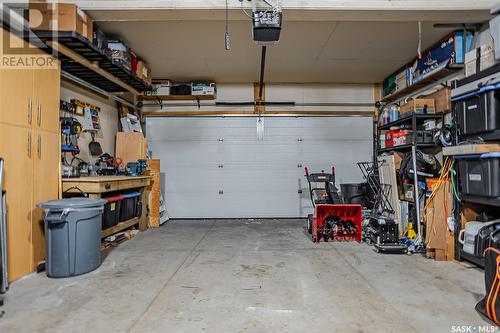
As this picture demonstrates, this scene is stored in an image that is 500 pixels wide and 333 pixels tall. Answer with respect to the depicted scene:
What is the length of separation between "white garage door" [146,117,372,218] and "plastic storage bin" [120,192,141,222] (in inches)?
63.5

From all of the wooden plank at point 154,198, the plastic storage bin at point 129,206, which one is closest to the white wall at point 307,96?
the wooden plank at point 154,198

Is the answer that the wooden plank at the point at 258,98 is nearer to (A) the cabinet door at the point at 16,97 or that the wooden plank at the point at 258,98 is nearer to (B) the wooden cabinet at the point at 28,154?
(B) the wooden cabinet at the point at 28,154

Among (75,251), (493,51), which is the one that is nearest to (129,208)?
(75,251)

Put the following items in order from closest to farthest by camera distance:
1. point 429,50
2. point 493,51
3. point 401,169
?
point 493,51
point 401,169
point 429,50

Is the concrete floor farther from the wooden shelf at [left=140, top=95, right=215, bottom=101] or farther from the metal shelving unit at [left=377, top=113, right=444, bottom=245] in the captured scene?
the wooden shelf at [left=140, top=95, right=215, bottom=101]

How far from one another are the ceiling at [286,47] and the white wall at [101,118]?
1.03 meters

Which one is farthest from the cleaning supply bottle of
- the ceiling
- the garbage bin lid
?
the garbage bin lid

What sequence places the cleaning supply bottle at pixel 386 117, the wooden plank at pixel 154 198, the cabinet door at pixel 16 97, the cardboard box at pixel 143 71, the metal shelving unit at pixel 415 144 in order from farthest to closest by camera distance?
the wooden plank at pixel 154 198, the cleaning supply bottle at pixel 386 117, the cardboard box at pixel 143 71, the metal shelving unit at pixel 415 144, the cabinet door at pixel 16 97

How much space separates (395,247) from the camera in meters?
3.64

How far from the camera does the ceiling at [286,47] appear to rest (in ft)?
12.4

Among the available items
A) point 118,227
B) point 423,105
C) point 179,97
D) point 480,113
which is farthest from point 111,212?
point 423,105

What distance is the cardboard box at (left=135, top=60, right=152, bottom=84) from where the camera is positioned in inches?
191

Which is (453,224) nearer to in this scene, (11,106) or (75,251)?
(75,251)

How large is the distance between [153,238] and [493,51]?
16.5ft
